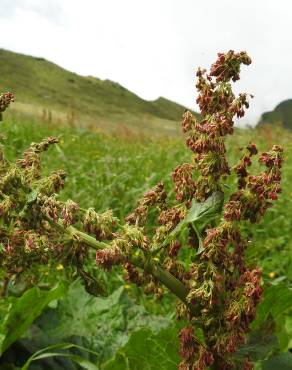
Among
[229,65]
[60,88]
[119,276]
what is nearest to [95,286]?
[229,65]

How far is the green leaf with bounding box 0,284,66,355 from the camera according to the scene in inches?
93.5

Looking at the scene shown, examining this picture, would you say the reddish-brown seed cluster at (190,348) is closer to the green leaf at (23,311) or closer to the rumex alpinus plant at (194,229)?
the rumex alpinus plant at (194,229)

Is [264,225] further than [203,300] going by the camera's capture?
Yes

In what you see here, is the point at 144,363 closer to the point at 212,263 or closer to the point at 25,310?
the point at 212,263

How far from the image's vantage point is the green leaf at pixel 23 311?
2.38 metres

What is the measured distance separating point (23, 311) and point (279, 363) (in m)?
1.06

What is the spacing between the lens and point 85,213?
4.59ft

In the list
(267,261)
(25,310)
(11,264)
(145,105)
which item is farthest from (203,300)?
(145,105)

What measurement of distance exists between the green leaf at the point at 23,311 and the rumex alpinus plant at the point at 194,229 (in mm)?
900

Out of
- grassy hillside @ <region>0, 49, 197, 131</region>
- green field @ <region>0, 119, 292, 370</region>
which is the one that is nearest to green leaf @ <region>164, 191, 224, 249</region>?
green field @ <region>0, 119, 292, 370</region>

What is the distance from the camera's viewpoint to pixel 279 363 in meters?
1.70

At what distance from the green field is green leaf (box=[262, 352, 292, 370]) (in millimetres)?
227

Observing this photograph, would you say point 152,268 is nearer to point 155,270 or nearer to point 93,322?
point 155,270

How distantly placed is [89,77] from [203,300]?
10107 centimetres
